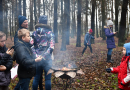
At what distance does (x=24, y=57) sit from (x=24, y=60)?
0.07m

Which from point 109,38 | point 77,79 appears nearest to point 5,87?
point 77,79

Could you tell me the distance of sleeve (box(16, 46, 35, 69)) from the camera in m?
2.74

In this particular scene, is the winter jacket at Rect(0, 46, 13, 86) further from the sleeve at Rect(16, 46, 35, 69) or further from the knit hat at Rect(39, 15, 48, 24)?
the knit hat at Rect(39, 15, 48, 24)

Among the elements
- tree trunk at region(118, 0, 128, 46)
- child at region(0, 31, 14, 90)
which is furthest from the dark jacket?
tree trunk at region(118, 0, 128, 46)

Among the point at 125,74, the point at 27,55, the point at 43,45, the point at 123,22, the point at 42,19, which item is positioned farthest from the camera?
the point at 123,22

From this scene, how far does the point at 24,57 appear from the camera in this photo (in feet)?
9.02

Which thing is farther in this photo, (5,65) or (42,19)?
(42,19)

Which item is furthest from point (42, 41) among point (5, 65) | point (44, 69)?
point (5, 65)

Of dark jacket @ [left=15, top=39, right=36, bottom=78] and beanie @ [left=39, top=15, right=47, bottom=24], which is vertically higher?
beanie @ [left=39, top=15, right=47, bottom=24]

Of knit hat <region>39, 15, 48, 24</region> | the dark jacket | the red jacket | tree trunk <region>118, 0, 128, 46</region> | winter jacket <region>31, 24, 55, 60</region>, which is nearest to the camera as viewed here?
the red jacket

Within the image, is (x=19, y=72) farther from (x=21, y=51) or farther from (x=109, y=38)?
(x=109, y=38)

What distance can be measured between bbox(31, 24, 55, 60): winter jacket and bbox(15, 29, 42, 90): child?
594 millimetres

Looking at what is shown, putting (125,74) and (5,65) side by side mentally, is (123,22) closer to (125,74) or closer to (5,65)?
(125,74)

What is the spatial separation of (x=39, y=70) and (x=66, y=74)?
0.83 meters
